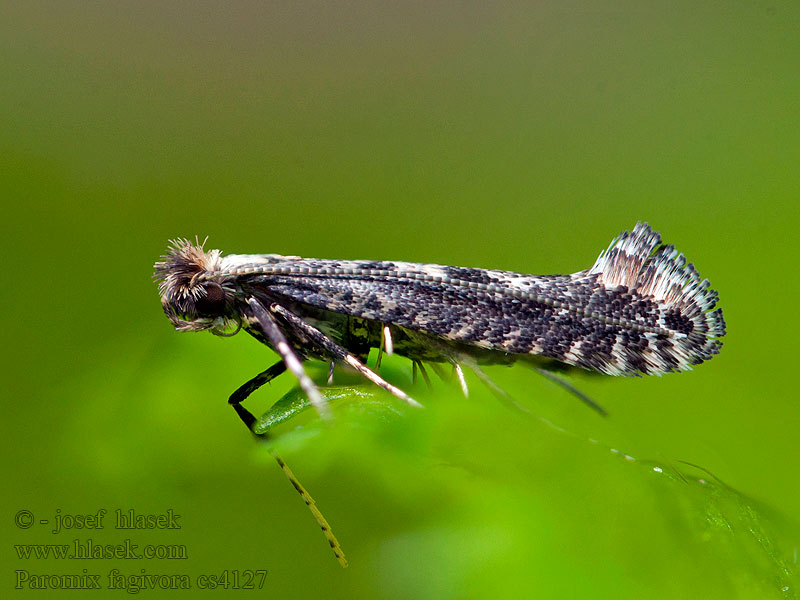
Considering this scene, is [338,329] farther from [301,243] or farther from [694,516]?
[301,243]

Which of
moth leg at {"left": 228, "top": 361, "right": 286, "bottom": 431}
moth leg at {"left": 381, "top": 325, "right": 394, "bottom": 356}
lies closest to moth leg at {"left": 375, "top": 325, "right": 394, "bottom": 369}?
moth leg at {"left": 381, "top": 325, "right": 394, "bottom": 356}

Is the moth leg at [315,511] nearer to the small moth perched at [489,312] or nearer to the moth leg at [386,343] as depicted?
the small moth perched at [489,312]

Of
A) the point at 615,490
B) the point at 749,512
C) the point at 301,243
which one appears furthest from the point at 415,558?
the point at 301,243

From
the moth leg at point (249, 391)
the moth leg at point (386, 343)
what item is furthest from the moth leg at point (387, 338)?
the moth leg at point (249, 391)

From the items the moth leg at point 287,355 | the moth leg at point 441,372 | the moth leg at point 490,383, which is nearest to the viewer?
the moth leg at point 287,355

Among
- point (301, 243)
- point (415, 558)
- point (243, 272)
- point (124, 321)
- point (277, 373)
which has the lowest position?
point (415, 558)

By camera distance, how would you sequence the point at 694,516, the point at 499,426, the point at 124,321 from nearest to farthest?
the point at 694,516
the point at 499,426
the point at 124,321
